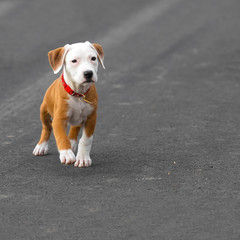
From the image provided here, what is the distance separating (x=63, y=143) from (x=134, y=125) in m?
2.06

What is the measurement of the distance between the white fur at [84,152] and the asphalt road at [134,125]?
12 cm

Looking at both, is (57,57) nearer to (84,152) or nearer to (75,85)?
(75,85)

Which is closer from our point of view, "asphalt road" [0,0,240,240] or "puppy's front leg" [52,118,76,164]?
"asphalt road" [0,0,240,240]

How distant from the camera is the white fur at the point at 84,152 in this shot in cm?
728

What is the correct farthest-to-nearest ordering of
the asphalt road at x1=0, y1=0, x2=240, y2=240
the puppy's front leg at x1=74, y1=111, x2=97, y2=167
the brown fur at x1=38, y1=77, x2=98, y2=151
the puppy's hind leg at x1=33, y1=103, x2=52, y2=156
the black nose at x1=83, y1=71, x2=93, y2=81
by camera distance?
1. the puppy's hind leg at x1=33, y1=103, x2=52, y2=156
2. the puppy's front leg at x1=74, y1=111, x2=97, y2=167
3. the brown fur at x1=38, y1=77, x2=98, y2=151
4. the black nose at x1=83, y1=71, x2=93, y2=81
5. the asphalt road at x1=0, y1=0, x2=240, y2=240

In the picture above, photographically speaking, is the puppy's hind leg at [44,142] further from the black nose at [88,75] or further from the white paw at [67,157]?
the black nose at [88,75]

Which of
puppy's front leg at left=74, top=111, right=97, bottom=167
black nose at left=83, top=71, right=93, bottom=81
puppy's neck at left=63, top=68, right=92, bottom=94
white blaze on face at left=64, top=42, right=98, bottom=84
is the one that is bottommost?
puppy's front leg at left=74, top=111, right=97, bottom=167

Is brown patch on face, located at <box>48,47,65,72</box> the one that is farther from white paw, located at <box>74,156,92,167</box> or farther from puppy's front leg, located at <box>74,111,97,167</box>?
white paw, located at <box>74,156,92,167</box>

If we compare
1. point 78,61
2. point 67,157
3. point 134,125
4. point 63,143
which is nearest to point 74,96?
point 78,61

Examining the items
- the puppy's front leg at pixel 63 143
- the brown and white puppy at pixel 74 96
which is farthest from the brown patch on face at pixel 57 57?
the puppy's front leg at pixel 63 143

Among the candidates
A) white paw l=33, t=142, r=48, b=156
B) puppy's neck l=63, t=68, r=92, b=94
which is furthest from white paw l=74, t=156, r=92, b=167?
puppy's neck l=63, t=68, r=92, b=94

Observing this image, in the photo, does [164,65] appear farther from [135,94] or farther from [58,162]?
[58,162]

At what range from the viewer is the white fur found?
728 cm

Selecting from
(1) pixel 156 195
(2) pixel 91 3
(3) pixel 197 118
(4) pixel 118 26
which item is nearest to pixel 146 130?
(3) pixel 197 118
